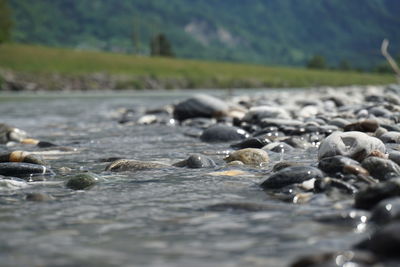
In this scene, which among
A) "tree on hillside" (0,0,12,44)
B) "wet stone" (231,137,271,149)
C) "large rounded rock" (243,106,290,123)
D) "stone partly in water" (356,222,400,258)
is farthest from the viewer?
"tree on hillside" (0,0,12,44)

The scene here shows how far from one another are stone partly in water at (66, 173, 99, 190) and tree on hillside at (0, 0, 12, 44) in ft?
190

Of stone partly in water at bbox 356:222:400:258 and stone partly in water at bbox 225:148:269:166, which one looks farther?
stone partly in water at bbox 225:148:269:166

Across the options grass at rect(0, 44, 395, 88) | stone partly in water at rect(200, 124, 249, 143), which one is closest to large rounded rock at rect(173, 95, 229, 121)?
stone partly in water at rect(200, 124, 249, 143)

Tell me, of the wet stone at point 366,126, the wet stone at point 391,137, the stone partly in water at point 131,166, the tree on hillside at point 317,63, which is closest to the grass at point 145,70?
the wet stone at point 366,126

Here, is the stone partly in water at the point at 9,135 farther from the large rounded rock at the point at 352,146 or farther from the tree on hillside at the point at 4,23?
the tree on hillside at the point at 4,23

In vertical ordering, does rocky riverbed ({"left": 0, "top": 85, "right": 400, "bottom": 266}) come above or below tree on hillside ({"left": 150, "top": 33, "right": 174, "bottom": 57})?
below

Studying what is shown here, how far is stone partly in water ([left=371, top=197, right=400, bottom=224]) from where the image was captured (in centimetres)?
304

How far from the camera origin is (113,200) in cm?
408

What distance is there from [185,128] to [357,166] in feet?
23.0

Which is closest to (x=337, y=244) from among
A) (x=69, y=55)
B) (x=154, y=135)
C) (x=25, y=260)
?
(x=25, y=260)

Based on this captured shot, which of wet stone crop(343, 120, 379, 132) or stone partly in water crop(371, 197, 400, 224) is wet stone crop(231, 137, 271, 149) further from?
stone partly in water crop(371, 197, 400, 224)

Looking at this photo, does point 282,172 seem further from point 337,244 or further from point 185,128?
point 185,128

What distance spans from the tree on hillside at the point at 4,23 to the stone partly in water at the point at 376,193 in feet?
196

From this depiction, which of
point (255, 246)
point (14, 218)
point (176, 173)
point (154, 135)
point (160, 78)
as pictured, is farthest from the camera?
point (160, 78)
